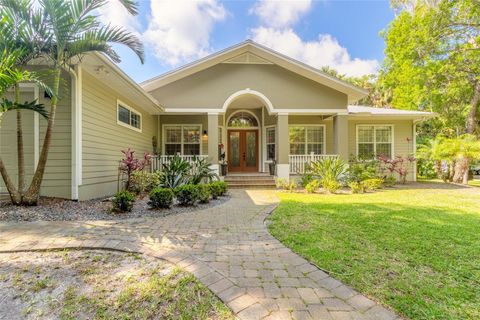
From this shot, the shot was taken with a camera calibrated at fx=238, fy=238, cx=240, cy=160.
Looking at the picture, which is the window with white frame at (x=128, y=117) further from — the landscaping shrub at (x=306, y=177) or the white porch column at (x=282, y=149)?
the landscaping shrub at (x=306, y=177)

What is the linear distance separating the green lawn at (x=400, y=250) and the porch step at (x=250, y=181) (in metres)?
3.97

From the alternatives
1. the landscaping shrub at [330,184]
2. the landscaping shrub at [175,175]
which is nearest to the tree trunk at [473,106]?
the landscaping shrub at [330,184]

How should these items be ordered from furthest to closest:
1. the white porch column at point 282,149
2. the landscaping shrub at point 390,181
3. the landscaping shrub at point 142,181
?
the landscaping shrub at point 390,181, the white porch column at point 282,149, the landscaping shrub at point 142,181

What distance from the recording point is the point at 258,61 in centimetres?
1015

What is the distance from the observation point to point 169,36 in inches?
475

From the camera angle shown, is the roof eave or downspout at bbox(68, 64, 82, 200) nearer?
the roof eave

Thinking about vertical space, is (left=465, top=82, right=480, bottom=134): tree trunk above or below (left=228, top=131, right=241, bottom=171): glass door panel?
above

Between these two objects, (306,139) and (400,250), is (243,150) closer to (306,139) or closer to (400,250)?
(306,139)

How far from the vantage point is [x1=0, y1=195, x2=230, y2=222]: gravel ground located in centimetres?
454

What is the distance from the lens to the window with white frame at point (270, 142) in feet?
40.1

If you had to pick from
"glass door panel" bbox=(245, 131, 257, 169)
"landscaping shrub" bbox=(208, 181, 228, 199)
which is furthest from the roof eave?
"glass door panel" bbox=(245, 131, 257, 169)

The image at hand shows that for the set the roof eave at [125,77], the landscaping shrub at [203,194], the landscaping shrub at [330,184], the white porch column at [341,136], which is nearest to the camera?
the roof eave at [125,77]

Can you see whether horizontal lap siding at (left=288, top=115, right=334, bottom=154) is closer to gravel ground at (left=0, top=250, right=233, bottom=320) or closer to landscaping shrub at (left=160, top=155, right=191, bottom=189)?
landscaping shrub at (left=160, top=155, right=191, bottom=189)

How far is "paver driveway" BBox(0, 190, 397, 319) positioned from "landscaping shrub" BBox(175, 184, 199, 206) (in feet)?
2.45
